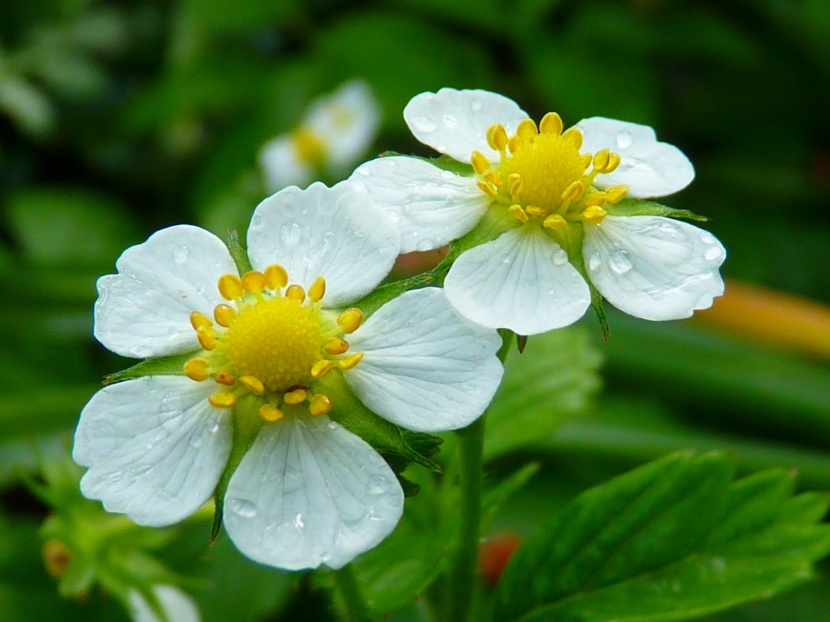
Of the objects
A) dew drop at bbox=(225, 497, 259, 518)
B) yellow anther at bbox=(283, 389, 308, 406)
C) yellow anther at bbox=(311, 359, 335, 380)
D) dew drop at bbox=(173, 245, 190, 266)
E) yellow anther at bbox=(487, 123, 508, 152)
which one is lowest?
dew drop at bbox=(225, 497, 259, 518)

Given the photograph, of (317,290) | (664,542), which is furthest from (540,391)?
(317,290)

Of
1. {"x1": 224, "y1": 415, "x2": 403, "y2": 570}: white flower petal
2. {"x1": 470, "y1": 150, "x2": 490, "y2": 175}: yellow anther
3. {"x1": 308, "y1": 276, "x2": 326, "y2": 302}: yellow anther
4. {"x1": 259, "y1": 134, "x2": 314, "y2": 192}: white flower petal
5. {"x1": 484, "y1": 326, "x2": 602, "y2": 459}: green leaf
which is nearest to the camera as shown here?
{"x1": 224, "y1": 415, "x2": 403, "y2": 570}: white flower petal

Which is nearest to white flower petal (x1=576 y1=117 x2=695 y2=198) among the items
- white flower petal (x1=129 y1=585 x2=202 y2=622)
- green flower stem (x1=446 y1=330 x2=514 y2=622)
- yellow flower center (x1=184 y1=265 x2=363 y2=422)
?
green flower stem (x1=446 y1=330 x2=514 y2=622)

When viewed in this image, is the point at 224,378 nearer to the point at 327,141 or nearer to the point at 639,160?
the point at 639,160

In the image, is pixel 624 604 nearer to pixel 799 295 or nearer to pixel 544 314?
pixel 544 314

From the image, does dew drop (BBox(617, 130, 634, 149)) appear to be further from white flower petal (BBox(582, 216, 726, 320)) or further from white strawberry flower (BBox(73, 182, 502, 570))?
white strawberry flower (BBox(73, 182, 502, 570))

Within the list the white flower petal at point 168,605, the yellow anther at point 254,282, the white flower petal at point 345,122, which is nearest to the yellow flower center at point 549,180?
the yellow anther at point 254,282

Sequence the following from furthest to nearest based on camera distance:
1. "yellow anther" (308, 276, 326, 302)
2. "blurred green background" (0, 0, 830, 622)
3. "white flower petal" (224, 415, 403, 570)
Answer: "blurred green background" (0, 0, 830, 622) < "yellow anther" (308, 276, 326, 302) < "white flower petal" (224, 415, 403, 570)

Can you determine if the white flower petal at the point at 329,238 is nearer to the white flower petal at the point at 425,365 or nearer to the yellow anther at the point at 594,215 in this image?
the white flower petal at the point at 425,365
